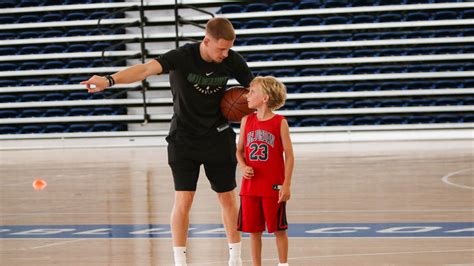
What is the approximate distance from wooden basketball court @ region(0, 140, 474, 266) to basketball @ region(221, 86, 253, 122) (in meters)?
Result: 0.94

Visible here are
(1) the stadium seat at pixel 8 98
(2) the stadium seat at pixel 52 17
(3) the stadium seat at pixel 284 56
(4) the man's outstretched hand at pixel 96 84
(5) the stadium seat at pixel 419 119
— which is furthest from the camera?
(1) the stadium seat at pixel 8 98

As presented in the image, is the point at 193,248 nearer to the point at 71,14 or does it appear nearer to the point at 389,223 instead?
the point at 389,223

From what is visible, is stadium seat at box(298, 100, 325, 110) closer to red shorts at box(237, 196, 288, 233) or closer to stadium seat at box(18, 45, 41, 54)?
stadium seat at box(18, 45, 41, 54)

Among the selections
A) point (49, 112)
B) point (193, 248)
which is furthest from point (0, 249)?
point (49, 112)

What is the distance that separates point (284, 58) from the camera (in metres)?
19.7

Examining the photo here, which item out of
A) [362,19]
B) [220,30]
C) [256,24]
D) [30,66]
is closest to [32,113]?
[30,66]

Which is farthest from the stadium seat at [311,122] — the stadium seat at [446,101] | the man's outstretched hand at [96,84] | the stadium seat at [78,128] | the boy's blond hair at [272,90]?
the man's outstretched hand at [96,84]

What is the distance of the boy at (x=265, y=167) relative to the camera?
4328mm

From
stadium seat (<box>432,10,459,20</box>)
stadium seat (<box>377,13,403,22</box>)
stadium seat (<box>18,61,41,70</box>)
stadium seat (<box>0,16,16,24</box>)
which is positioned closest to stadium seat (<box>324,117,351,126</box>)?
stadium seat (<box>377,13,403,22</box>)

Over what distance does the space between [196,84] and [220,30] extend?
34 cm

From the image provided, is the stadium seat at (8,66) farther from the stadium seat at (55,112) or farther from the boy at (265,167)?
the boy at (265,167)

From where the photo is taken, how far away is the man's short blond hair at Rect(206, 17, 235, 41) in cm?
438

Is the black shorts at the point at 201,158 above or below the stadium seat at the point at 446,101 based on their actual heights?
above

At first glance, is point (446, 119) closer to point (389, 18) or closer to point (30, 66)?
point (389, 18)
